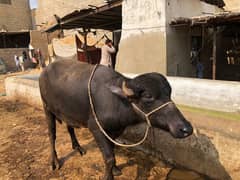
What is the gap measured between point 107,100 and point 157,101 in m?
0.64

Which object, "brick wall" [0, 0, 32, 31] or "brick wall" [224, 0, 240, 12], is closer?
"brick wall" [224, 0, 240, 12]

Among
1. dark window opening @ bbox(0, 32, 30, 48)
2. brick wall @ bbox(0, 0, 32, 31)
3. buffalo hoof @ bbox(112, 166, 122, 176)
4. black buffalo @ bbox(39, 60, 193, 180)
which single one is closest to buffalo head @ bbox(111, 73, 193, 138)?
black buffalo @ bbox(39, 60, 193, 180)

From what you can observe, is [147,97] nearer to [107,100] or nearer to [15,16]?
[107,100]

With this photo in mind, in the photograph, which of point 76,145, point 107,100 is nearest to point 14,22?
point 76,145

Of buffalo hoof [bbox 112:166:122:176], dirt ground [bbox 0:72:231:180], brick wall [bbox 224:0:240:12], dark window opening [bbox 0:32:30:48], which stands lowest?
dirt ground [bbox 0:72:231:180]

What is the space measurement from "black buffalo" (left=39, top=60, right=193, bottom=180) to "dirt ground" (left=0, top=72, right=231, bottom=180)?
25 cm

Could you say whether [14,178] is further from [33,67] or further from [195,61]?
[33,67]

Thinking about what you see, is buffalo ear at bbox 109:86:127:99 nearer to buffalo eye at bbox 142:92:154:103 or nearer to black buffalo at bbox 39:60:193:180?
black buffalo at bbox 39:60:193:180

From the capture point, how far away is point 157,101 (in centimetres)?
194

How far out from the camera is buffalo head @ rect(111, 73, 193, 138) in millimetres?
1855

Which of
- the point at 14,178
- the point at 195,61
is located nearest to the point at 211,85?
the point at 14,178

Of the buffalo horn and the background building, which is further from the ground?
the background building

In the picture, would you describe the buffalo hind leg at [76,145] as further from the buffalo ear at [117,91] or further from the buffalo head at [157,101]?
the buffalo head at [157,101]

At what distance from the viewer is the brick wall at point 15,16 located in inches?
1016
